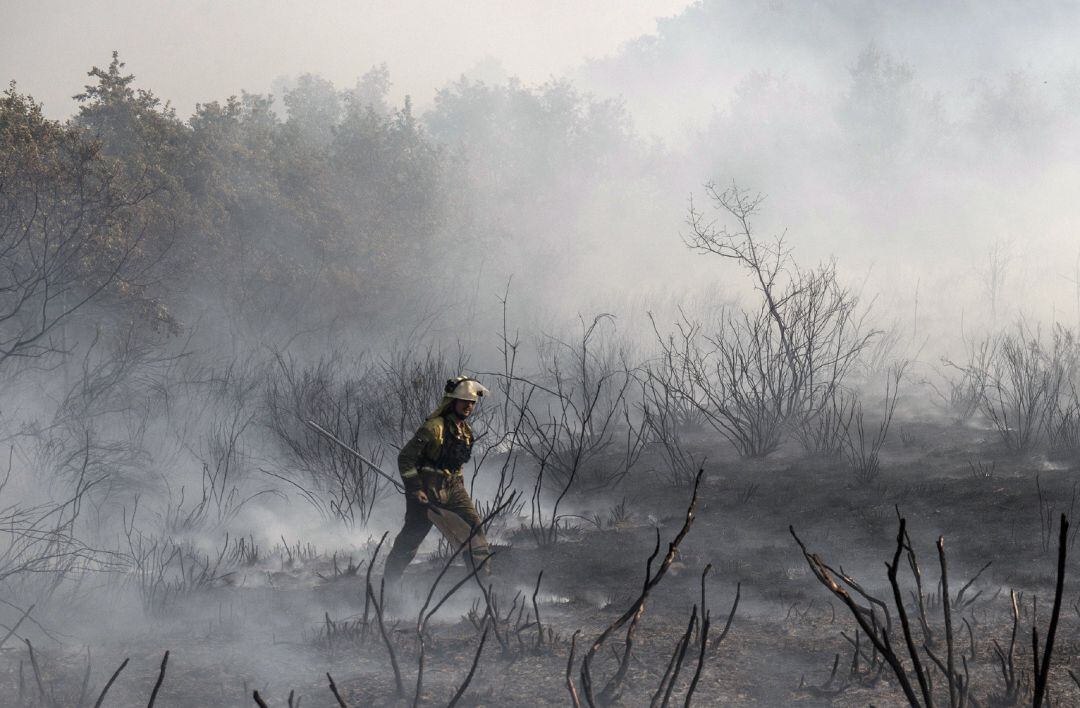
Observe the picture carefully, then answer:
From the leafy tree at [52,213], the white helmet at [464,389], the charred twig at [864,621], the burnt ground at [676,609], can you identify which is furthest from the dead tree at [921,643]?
the leafy tree at [52,213]

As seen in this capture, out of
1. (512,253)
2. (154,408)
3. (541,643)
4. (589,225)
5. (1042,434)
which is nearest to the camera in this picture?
(541,643)

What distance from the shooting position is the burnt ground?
5.21 meters

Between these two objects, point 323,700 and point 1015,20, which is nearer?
point 323,700

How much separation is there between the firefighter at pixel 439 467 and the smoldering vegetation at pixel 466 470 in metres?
0.42

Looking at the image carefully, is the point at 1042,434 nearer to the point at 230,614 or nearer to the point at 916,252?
the point at 230,614

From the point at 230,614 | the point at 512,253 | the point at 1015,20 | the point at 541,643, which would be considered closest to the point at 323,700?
the point at 541,643

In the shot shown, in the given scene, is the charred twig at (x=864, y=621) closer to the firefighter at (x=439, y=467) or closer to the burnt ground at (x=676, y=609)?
the burnt ground at (x=676, y=609)

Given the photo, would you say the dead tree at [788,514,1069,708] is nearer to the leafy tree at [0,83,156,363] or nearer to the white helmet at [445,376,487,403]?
the white helmet at [445,376,487,403]

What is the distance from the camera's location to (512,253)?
32375mm

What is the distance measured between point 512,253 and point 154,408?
2029cm

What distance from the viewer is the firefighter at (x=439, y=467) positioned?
6621mm

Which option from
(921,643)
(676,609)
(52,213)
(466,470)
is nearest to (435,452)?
(676,609)

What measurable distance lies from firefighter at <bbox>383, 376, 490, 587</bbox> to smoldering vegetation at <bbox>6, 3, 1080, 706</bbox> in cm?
42

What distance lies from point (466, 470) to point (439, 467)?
478 cm
